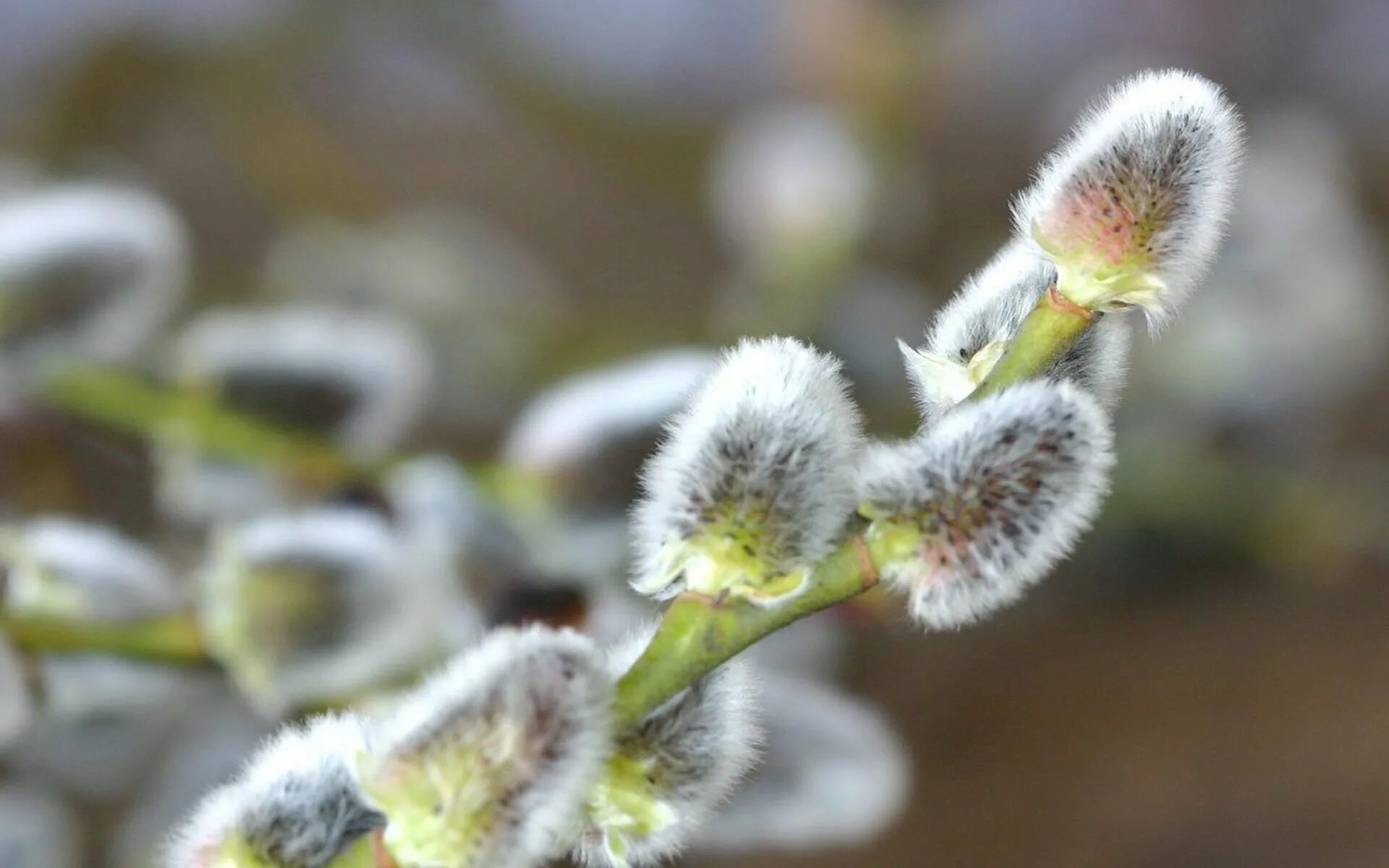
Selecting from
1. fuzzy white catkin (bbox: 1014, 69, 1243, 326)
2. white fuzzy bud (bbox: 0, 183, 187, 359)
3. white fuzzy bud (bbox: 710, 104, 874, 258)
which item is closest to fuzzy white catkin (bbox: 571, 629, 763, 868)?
fuzzy white catkin (bbox: 1014, 69, 1243, 326)

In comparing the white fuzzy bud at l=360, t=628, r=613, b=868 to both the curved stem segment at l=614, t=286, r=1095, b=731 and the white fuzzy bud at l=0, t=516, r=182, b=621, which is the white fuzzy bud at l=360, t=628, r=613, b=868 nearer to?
the curved stem segment at l=614, t=286, r=1095, b=731

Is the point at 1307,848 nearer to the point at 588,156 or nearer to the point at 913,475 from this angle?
the point at 913,475

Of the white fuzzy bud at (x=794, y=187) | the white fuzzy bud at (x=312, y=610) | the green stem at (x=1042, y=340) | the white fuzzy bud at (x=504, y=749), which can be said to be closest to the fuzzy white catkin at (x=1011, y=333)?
the green stem at (x=1042, y=340)

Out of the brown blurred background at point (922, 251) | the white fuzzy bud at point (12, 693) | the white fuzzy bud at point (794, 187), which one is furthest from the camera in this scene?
the white fuzzy bud at point (794, 187)

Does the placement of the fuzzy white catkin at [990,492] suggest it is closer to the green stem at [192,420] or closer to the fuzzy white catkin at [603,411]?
the fuzzy white catkin at [603,411]

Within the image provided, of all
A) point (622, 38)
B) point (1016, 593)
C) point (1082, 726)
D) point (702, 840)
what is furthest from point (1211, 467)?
point (622, 38)

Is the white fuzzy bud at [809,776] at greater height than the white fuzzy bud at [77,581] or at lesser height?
lesser
